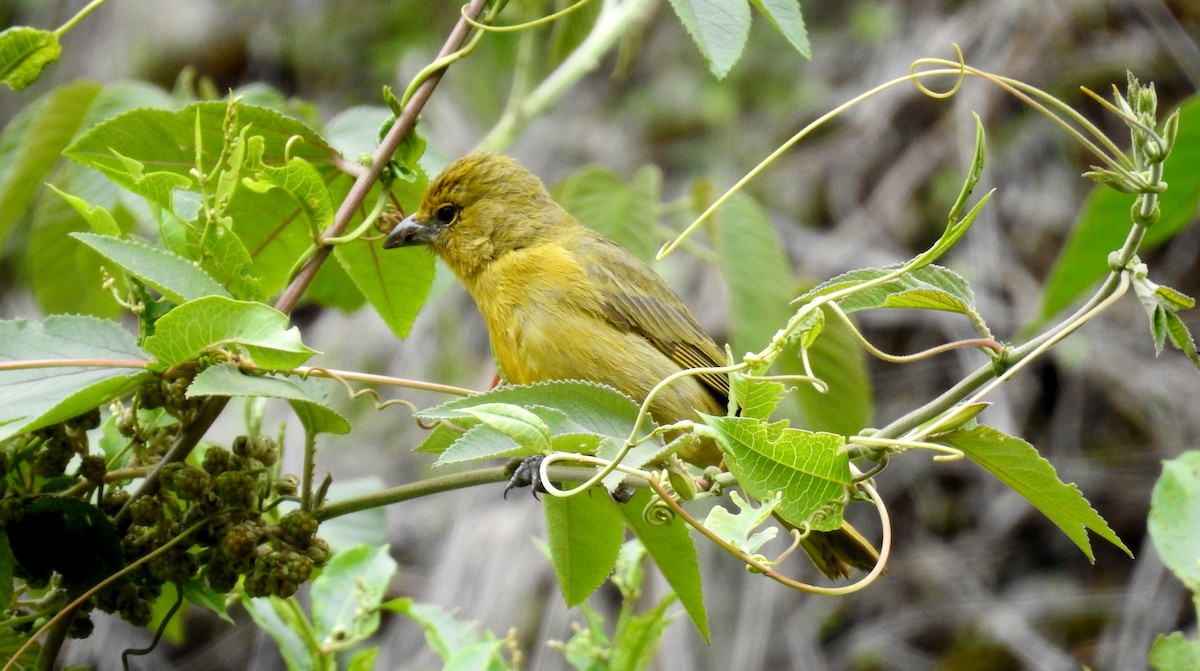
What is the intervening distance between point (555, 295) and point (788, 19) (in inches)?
68.3

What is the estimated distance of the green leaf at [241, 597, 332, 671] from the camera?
7.22 ft

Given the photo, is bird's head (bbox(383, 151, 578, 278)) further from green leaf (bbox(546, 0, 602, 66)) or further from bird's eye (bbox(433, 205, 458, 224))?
green leaf (bbox(546, 0, 602, 66))

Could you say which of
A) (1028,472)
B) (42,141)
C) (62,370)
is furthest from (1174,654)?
(42,141)

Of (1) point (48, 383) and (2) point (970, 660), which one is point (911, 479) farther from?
(1) point (48, 383)

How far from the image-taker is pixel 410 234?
2.92m

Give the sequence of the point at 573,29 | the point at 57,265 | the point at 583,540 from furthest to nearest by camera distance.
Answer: the point at 573,29
the point at 57,265
the point at 583,540

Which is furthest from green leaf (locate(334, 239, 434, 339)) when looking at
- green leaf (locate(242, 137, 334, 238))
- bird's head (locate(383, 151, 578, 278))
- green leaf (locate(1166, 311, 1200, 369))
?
green leaf (locate(1166, 311, 1200, 369))

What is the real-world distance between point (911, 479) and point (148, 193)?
5.69 meters

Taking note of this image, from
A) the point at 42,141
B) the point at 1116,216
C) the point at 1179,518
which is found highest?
the point at 42,141

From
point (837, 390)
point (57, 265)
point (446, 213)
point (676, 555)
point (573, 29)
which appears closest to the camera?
point (676, 555)

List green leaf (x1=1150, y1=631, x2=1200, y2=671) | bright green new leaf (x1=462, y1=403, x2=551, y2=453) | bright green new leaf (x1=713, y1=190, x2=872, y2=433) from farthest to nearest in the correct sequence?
bright green new leaf (x1=713, y1=190, x2=872, y2=433)
green leaf (x1=1150, y1=631, x2=1200, y2=671)
bright green new leaf (x1=462, y1=403, x2=551, y2=453)

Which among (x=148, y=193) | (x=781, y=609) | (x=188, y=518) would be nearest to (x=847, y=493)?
(x=188, y=518)

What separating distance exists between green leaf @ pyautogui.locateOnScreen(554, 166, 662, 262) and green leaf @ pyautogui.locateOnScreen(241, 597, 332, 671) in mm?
1317

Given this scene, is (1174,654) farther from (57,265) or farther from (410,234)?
(57,265)
